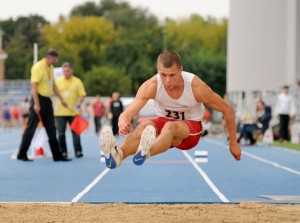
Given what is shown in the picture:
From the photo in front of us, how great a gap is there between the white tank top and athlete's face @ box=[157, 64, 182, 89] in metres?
0.26

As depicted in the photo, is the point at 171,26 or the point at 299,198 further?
the point at 171,26

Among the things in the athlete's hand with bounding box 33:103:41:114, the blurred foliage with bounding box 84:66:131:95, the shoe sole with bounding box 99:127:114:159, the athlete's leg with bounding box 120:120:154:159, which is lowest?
the blurred foliage with bounding box 84:66:131:95

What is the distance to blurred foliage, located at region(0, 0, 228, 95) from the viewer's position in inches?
3155

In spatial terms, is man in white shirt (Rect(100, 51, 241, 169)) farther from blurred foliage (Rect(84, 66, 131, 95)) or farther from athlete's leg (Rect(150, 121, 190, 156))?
blurred foliage (Rect(84, 66, 131, 95))

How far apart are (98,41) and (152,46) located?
12115 mm

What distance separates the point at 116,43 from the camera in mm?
83812

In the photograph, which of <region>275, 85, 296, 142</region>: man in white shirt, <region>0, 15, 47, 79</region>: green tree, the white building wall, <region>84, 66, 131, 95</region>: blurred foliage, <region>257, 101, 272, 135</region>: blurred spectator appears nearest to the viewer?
<region>275, 85, 296, 142</region>: man in white shirt

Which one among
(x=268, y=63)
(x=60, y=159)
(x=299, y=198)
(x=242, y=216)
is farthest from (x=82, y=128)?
(x=268, y=63)

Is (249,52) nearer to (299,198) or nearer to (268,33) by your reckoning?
(268,33)

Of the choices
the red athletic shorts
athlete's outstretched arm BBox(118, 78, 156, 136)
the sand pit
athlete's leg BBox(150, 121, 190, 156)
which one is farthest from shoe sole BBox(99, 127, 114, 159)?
the red athletic shorts

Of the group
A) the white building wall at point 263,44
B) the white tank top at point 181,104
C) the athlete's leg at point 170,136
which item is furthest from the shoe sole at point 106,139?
the white building wall at point 263,44

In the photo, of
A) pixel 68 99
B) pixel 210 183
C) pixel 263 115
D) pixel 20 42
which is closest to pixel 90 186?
pixel 210 183

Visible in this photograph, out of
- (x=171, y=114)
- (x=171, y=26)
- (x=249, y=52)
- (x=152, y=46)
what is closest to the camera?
(x=171, y=114)

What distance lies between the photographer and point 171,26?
340 ft
